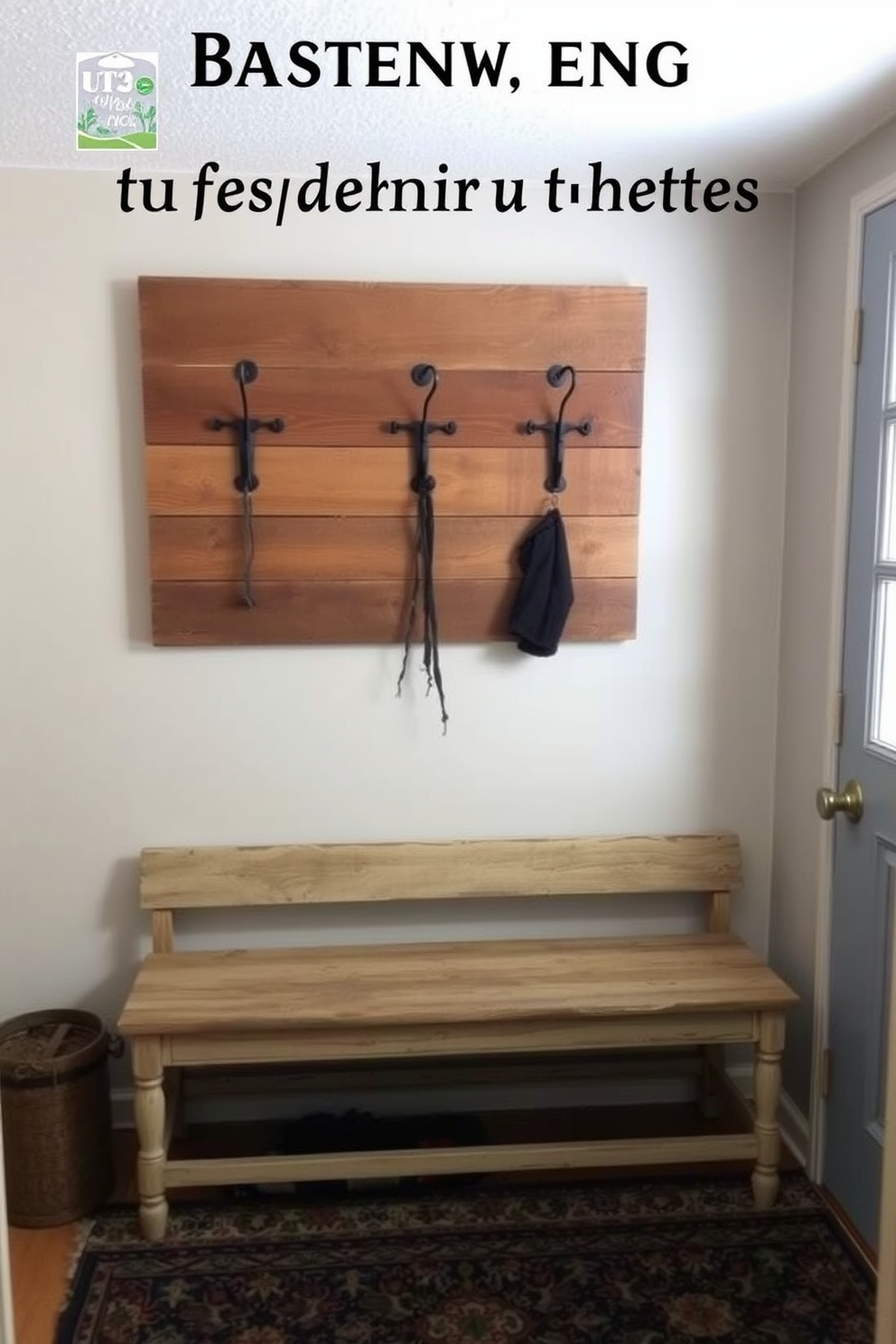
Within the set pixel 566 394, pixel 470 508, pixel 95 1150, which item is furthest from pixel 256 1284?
pixel 566 394

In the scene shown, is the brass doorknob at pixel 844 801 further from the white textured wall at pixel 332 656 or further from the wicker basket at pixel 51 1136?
the wicker basket at pixel 51 1136

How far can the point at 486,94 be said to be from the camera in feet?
6.47

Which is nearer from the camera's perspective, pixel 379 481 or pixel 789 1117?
pixel 379 481

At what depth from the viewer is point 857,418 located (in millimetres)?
2217

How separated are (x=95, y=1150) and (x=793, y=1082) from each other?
161 centimetres

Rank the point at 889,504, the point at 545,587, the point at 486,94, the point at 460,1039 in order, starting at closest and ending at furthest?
the point at 486,94
the point at 889,504
the point at 460,1039
the point at 545,587

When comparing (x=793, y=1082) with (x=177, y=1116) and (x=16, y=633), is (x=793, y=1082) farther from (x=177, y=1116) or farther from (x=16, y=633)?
(x=16, y=633)

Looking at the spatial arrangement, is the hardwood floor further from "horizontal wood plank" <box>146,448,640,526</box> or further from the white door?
"horizontal wood plank" <box>146,448,640,526</box>

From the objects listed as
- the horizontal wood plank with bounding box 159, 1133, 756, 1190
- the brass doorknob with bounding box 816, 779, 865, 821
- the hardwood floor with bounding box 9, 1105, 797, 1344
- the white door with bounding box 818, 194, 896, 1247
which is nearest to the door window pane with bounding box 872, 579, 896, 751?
the white door with bounding box 818, 194, 896, 1247

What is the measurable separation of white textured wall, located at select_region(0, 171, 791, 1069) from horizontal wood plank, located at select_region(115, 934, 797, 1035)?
19 cm

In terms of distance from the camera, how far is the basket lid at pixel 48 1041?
231 centimetres

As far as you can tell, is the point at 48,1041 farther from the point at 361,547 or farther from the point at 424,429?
the point at 424,429

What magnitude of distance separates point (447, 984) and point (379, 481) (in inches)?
44.3

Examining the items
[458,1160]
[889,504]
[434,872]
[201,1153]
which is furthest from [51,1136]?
[889,504]
